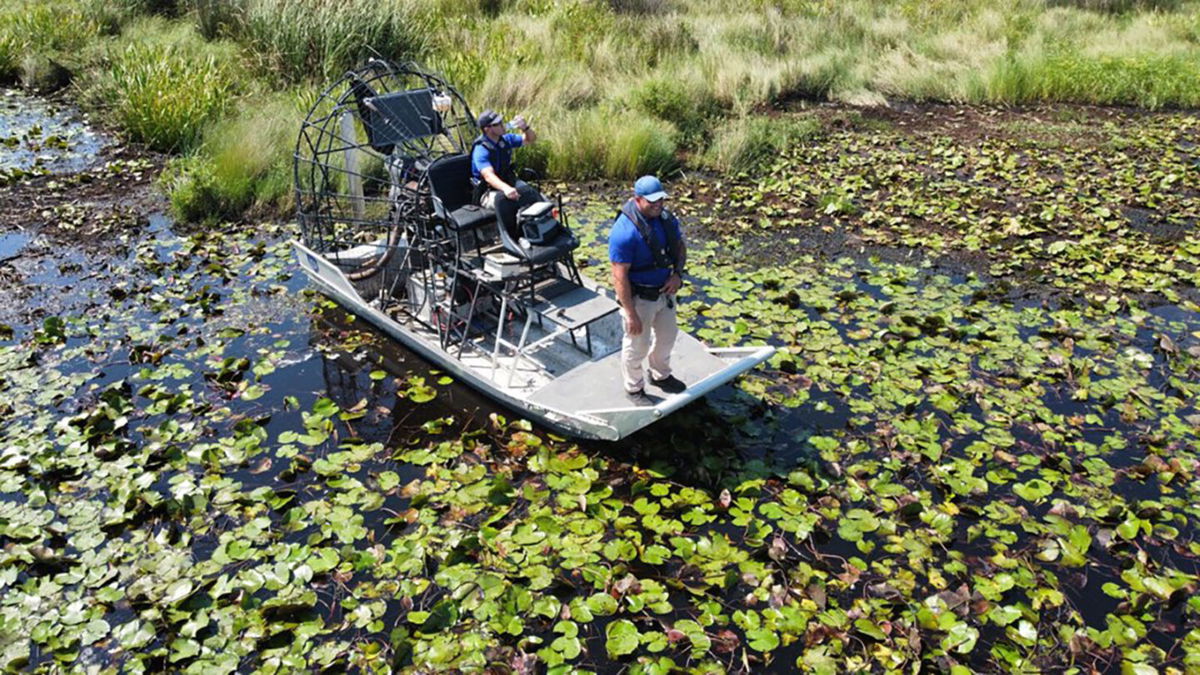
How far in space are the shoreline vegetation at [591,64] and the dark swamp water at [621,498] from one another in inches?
166

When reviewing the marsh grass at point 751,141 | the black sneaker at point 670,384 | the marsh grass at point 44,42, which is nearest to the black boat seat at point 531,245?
the black sneaker at point 670,384

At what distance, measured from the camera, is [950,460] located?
262 inches

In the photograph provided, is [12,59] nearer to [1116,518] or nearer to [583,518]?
[583,518]

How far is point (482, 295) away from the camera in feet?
25.9

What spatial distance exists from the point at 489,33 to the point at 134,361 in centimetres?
1068

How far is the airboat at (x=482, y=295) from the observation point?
6676 mm

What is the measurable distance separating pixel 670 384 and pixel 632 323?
684 mm

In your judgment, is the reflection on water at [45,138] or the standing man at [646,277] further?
the reflection on water at [45,138]

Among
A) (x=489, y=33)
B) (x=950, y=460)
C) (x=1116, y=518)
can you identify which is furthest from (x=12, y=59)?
(x=1116, y=518)

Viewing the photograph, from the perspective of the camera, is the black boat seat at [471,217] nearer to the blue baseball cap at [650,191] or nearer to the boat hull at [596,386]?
the boat hull at [596,386]

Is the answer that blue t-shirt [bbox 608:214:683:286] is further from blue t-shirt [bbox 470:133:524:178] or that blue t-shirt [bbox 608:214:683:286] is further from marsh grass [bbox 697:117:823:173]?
marsh grass [bbox 697:117:823:173]

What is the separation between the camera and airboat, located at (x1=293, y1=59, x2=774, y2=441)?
6676 mm

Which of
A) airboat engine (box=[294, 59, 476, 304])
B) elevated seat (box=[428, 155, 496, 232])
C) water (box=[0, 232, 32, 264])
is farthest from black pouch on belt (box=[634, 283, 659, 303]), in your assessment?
water (box=[0, 232, 32, 264])

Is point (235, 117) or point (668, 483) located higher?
point (235, 117)
